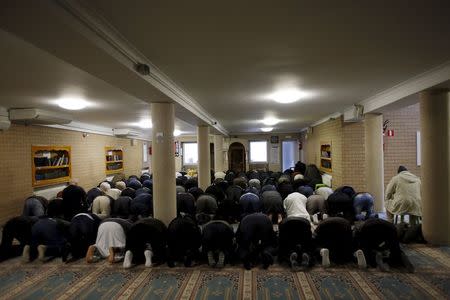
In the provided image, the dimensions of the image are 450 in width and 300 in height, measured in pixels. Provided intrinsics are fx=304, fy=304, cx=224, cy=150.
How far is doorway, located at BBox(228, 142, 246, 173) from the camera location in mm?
23016

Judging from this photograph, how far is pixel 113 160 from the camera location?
16.6 meters

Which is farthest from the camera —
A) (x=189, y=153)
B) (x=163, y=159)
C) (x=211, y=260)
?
(x=189, y=153)

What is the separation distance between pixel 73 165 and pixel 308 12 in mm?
11979

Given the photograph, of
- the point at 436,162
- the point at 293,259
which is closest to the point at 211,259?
the point at 293,259

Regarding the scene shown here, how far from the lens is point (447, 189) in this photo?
19.4ft

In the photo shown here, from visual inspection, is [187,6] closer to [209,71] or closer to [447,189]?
[209,71]

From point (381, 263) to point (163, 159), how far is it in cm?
447

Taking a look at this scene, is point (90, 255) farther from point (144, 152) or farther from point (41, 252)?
point (144, 152)

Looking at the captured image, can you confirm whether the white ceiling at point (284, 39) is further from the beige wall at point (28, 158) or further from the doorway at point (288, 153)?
the doorway at point (288, 153)

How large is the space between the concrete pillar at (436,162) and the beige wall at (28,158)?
10761 mm

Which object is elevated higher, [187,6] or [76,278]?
[187,6]

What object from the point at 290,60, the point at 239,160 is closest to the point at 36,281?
the point at 290,60

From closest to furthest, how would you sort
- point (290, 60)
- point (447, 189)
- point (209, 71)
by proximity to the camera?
point (290, 60) < point (209, 71) < point (447, 189)

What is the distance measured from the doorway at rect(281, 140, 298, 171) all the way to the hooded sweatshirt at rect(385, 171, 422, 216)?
15.1m
